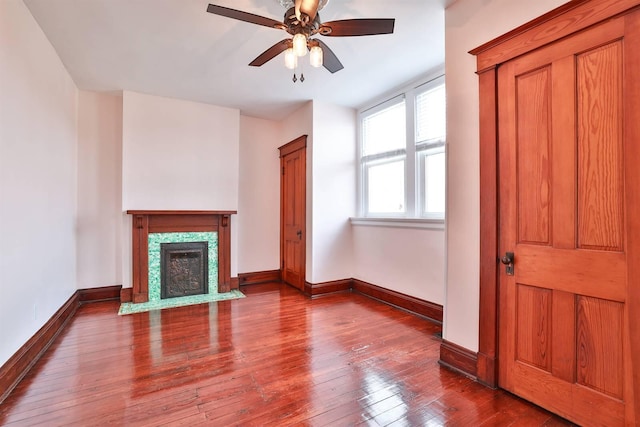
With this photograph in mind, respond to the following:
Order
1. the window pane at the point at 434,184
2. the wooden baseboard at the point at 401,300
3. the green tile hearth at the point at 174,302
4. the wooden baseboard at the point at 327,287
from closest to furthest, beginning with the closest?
the wooden baseboard at the point at 401,300 < the window pane at the point at 434,184 < the green tile hearth at the point at 174,302 < the wooden baseboard at the point at 327,287

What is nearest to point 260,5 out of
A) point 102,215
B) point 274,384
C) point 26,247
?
point 26,247

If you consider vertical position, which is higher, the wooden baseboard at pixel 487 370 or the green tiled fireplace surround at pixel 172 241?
the green tiled fireplace surround at pixel 172 241

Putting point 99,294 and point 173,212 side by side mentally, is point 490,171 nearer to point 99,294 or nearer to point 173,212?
point 173,212

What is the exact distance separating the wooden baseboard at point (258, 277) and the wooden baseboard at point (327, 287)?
1005mm

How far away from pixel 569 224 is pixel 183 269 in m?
4.27

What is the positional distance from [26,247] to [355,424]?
278 cm

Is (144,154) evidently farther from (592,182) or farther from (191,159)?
(592,182)

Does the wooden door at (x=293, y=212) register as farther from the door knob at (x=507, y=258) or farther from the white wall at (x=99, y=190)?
the door knob at (x=507, y=258)

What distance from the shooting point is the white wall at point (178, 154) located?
3.91m

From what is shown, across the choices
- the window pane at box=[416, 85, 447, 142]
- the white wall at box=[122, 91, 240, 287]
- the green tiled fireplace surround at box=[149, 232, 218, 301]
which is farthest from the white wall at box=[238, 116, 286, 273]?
the window pane at box=[416, 85, 447, 142]

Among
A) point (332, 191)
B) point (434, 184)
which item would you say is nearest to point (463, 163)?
point (434, 184)

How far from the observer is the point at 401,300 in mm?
3572

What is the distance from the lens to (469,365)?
2090 mm

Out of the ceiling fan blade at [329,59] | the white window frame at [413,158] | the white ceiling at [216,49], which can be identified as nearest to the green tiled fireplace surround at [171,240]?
the white ceiling at [216,49]
